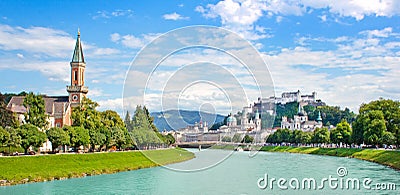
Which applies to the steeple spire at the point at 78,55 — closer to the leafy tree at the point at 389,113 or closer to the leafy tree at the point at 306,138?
the leafy tree at the point at 389,113

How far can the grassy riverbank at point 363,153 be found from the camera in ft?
169

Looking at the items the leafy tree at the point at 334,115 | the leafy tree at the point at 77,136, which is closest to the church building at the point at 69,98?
the leafy tree at the point at 77,136

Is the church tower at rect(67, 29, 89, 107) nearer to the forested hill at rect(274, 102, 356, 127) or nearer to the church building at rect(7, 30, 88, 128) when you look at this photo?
the church building at rect(7, 30, 88, 128)

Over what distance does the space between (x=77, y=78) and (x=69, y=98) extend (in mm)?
3170

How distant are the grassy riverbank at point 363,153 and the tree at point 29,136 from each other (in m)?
31.4

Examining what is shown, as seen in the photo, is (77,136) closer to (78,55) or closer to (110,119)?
(110,119)

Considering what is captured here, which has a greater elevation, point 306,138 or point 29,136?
point 29,136

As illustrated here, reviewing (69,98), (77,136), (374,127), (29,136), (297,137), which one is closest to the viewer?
(29,136)

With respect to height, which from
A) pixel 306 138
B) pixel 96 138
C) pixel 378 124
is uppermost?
pixel 378 124

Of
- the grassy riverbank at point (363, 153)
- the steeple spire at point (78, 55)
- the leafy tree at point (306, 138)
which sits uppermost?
the steeple spire at point (78, 55)

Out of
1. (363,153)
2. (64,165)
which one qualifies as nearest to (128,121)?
(64,165)

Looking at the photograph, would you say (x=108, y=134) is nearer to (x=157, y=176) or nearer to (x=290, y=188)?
(x=157, y=176)

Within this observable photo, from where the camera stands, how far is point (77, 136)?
47688 millimetres

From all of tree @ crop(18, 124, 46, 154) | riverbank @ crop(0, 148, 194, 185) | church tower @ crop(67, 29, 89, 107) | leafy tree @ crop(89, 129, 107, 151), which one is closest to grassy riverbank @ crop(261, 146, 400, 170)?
riverbank @ crop(0, 148, 194, 185)
